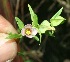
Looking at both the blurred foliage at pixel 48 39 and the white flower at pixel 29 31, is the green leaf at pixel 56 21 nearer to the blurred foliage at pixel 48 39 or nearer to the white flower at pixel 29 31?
the white flower at pixel 29 31

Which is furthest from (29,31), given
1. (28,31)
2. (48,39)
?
(48,39)

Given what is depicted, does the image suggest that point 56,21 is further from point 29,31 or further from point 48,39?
point 48,39

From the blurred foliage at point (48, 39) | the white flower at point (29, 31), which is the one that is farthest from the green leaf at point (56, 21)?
the blurred foliage at point (48, 39)

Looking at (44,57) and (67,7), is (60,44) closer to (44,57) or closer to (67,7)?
(44,57)

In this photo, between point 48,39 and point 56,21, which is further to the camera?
point 48,39

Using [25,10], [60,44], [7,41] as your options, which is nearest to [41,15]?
[25,10]

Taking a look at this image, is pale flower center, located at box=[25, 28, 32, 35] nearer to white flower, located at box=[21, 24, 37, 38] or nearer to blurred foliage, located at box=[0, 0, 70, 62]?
white flower, located at box=[21, 24, 37, 38]
